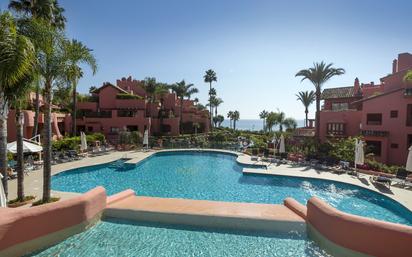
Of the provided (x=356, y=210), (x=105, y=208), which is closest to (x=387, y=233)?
(x=356, y=210)

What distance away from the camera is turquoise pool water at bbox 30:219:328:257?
7.43m

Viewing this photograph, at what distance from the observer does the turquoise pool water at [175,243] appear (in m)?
7.43

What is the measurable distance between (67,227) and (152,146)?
24.6m

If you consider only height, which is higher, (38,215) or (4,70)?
(4,70)

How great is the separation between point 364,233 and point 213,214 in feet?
15.3

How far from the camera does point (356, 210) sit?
12.4m

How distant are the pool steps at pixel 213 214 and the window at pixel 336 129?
80.9ft

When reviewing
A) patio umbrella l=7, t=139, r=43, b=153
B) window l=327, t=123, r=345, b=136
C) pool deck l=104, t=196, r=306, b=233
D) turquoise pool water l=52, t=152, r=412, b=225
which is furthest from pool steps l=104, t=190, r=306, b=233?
window l=327, t=123, r=345, b=136

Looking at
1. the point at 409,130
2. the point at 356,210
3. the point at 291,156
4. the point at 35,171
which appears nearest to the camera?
the point at 356,210

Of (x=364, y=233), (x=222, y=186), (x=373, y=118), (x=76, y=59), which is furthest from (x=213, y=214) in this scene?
(x=373, y=118)

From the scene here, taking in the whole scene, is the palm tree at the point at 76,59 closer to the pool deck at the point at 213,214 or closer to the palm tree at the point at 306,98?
the pool deck at the point at 213,214

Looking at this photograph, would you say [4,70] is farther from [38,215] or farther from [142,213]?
[142,213]

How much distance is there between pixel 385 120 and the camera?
24.9 meters

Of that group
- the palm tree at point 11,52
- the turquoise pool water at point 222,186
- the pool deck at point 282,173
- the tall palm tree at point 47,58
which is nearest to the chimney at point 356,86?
the pool deck at point 282,173
